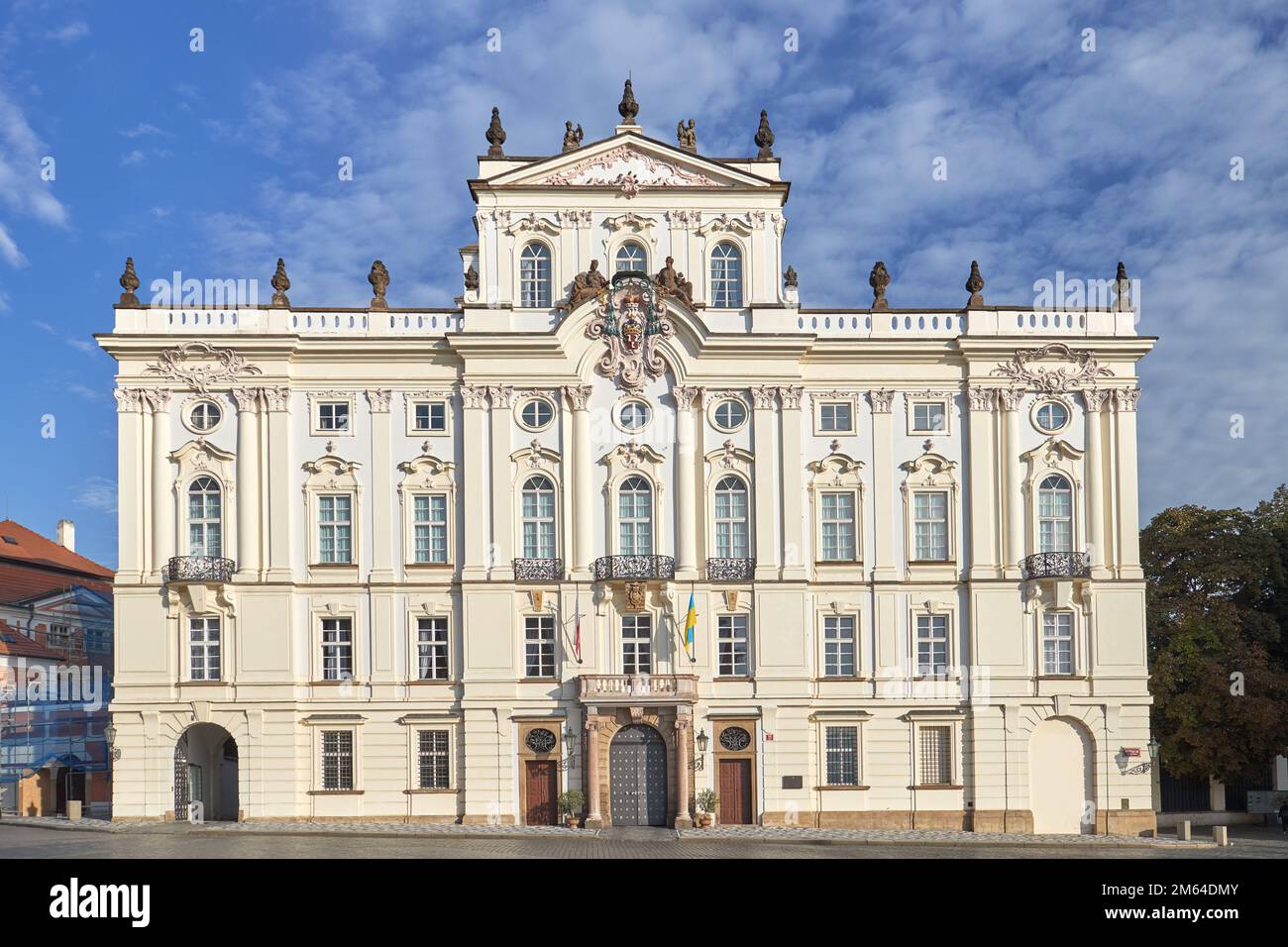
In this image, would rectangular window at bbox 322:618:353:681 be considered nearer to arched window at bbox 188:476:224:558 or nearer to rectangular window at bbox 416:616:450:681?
rectangular window at bbox 416:616:450:681

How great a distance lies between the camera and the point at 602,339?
1722 inches

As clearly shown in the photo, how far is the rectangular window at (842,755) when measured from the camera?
43031 mm

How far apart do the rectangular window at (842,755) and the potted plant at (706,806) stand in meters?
4.00

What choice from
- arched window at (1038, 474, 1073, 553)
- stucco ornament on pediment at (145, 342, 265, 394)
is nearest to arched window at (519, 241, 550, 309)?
stucco ornament on pediment at (145, 342, 265, 394)

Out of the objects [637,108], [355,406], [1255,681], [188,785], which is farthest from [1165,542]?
[188,785]

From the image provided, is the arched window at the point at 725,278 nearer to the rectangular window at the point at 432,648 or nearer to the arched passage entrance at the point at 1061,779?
the rectangular window at the point at 432,648

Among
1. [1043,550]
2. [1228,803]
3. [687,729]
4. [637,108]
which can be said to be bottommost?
[1228,803]

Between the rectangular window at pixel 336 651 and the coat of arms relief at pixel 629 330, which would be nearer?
the rectangular window at pixel 336 651

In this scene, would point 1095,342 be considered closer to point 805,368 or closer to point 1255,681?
point 805,368

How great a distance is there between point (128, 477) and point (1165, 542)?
4004 centimetres

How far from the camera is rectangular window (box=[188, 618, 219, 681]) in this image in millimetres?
42812

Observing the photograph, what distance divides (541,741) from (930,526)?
1445cm

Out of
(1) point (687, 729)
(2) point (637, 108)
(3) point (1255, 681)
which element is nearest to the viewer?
(1) point (687, 729)

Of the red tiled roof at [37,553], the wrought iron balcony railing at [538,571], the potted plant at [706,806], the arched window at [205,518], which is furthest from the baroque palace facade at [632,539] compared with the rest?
the red tiled roof at [37,553]
